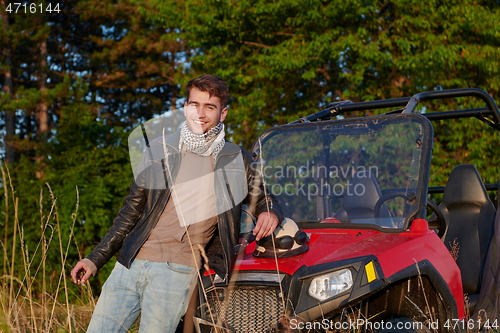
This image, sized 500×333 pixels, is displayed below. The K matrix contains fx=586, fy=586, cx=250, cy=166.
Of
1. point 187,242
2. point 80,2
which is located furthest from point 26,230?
point 80,2

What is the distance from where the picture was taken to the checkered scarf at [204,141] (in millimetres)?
2836

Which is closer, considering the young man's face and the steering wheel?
the young man's face

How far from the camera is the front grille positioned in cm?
282

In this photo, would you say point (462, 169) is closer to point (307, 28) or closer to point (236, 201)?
point (236, 201)

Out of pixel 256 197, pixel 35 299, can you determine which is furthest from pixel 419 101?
pixel 35 299

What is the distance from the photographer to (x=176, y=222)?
2.78m

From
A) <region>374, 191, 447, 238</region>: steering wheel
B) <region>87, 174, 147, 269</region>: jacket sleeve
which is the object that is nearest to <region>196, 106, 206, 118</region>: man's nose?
<region>87, 174, 147, 269</region>: jacket sleeve

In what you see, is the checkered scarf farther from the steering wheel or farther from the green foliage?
the green foliage

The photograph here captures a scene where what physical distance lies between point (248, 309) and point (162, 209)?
65 cm

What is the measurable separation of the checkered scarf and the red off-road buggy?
26 cm

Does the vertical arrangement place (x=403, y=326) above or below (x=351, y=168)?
below

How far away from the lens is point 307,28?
12789 millimetres

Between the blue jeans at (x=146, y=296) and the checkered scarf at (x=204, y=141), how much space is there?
1.84ft

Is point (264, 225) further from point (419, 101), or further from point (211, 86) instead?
point (419, 101)
